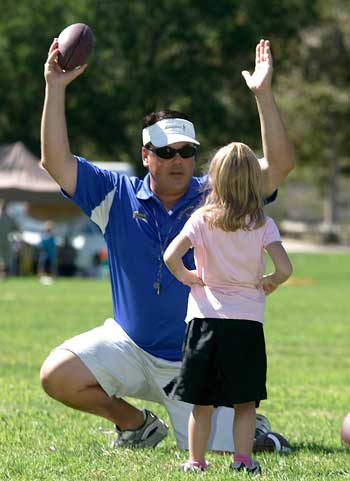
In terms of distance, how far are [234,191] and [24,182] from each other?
88.6 ft

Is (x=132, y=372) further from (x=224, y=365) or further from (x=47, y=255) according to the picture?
(x=47, y=255)

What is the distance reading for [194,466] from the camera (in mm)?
6254

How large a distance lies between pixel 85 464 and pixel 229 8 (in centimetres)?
5274

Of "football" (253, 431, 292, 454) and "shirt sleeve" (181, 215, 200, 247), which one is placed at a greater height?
"shirt sleeve" (181, 215, 200, 247)

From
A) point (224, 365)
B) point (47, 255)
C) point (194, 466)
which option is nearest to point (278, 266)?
point (224, 365)

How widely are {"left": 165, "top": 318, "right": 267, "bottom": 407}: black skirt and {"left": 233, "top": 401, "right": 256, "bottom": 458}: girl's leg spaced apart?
0.08 m

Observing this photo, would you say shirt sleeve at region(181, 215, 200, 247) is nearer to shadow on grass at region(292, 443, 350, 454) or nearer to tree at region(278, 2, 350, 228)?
shadow on grass at region(292, 443, 350, 454)

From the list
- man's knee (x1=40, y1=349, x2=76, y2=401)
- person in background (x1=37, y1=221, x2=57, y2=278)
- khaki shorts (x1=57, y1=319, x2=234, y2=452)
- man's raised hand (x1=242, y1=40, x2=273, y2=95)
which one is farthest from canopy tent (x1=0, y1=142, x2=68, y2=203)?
man's raised hand (x1=242, y1=40, x2=273, y2=95)

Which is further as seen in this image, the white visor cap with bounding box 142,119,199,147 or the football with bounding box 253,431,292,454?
the football with bounding box 253,431,292,454

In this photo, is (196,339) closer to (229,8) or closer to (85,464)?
(85,464)

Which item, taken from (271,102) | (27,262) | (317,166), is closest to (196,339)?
(271,102)

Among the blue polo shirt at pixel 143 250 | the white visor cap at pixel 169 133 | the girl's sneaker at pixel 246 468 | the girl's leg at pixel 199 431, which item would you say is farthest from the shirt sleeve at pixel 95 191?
the girl's sneaker at pixel 246 468

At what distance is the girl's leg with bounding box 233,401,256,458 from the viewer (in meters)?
6.24

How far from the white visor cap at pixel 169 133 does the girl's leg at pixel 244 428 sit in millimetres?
1601
